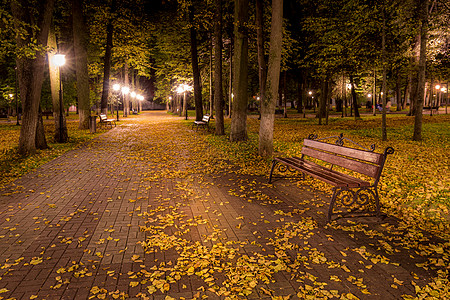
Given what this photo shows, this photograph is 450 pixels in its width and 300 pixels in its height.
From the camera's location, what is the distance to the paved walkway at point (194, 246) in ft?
10.2

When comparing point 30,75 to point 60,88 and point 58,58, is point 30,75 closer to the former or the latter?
point 58,58

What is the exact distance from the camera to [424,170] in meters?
7.84

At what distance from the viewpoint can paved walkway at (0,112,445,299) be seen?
3.11 metres

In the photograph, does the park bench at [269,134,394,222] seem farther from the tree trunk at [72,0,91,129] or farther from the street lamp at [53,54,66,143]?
the tree trunk at [72,0,91,129]

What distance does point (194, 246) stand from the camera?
4012mm

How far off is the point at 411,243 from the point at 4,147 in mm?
14718

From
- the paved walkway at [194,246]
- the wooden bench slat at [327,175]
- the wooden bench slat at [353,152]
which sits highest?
the wooden bench slat at [353,152]

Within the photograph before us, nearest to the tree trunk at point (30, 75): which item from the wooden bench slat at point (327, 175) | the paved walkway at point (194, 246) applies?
the paved walkway at point (194, 246)

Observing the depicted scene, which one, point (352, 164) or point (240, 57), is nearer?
point (352, 164)

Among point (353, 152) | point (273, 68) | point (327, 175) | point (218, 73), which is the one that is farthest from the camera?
point (218, 73)

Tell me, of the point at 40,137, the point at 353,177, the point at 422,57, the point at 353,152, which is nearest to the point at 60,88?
the point at 40,137

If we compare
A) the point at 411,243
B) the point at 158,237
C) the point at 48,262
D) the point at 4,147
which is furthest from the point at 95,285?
the point at 4,147

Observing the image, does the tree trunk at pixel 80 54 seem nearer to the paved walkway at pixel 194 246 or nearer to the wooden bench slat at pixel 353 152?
the paved walkway at pixel 194 246

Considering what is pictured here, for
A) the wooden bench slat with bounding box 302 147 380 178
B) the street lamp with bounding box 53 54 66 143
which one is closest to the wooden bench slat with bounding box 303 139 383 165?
the wooden bench slat with bounding box 302 147 380 178
